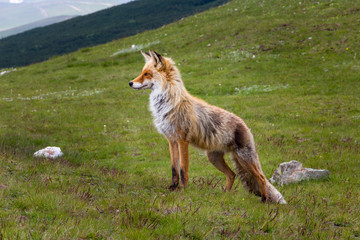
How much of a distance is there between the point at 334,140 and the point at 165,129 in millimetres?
8810

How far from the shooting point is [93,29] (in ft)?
260

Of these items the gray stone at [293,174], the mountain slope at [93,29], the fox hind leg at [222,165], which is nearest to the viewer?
the fox hind leg at [222,165]

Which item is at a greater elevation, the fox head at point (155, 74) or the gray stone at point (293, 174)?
the fox head at point (155, 74)

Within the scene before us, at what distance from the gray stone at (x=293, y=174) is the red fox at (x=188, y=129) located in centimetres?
194

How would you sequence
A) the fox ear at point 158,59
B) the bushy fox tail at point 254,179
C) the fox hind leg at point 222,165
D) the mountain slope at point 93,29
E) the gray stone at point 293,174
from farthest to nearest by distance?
the mountain slope at point 93,29 < the gray stone at point 293,174 < the fox hind leg at point 222,165 < the fox ear at point 158,59 < the bushy fox tail at point 254,179

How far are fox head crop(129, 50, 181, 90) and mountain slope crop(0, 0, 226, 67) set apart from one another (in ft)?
194

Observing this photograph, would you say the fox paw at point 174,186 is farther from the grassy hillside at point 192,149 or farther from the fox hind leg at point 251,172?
the fox hind leg at point 251,172

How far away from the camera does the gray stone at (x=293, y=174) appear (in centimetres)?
999

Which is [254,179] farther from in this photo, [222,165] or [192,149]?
[192,149]

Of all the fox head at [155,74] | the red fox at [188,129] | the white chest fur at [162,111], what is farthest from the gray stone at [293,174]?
the fox head at [155,74]

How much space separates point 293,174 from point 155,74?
508cm

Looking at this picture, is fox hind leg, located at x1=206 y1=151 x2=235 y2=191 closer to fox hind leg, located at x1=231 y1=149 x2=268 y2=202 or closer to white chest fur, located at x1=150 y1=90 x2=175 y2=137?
fox hind leg, located at x1=231 y1=149 x2=268 y2=202

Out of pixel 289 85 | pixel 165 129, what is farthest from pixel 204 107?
pixel 289 85

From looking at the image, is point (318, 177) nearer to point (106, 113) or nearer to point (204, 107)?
point (204, 107)
